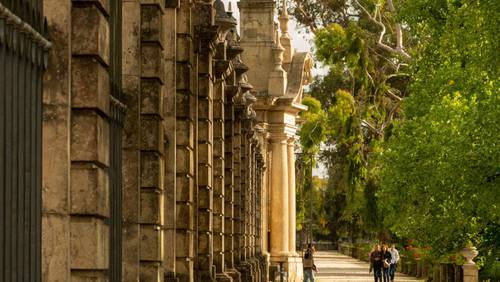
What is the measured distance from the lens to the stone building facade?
859 cm

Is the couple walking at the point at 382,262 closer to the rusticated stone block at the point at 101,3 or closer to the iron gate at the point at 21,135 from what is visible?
the rusticated stone block at the point at 101,3

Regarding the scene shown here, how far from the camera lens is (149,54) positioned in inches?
515

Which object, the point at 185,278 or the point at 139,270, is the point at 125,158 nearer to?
the point at 139,270

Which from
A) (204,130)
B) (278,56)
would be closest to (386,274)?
(278,56)

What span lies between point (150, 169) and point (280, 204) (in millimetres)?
38139

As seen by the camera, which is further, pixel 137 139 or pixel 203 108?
pixel 203 108

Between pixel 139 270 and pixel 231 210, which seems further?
pixel 231 210

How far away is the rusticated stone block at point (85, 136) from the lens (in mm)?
8867

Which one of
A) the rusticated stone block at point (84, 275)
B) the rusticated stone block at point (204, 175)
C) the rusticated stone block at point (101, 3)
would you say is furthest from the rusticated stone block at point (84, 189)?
the rusticated stone block at point (204, 175)

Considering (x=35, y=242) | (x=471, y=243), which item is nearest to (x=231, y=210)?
(x=471, y=243)

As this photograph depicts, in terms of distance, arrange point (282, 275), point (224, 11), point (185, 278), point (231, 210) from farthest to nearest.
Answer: point (282, 275)
point (231, 210)
point (224, 11)
point (185, 278)

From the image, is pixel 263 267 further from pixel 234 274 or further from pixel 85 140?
pixel 85 140

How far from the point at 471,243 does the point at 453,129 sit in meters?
5.28

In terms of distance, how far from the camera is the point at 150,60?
1306 centimetres
